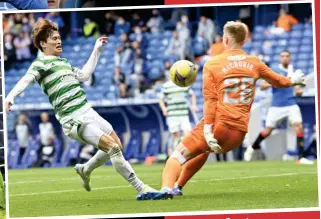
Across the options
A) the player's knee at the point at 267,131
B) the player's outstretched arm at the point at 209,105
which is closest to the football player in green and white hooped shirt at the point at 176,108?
the player's knee at the point at 267,131

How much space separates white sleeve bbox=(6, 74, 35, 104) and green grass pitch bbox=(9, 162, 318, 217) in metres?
1.12

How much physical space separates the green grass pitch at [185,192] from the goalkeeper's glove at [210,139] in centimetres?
50

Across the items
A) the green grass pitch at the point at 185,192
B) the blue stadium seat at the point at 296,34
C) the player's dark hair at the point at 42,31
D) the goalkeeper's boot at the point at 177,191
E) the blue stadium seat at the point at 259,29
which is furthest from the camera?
the blue stadium seat at the point at 259,29

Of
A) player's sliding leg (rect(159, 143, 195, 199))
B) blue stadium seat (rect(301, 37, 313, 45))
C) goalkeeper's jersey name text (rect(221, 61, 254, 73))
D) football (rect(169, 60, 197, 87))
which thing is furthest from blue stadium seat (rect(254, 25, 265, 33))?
player's sliding leg (rect(159, 143, 195, 199))

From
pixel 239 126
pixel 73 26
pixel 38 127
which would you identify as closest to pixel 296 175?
pixel 239 126

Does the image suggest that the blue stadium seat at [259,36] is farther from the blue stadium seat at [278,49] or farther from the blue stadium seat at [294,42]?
the blue stadium seat at [294,42]

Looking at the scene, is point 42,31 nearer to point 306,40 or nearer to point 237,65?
point 237,65

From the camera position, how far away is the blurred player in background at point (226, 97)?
9094 millimetres

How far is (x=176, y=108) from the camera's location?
1430 centimetres

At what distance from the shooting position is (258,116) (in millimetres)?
14383

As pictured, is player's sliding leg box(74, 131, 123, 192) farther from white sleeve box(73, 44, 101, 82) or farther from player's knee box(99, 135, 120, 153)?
white sleeve box(73, 44, 101, 82)

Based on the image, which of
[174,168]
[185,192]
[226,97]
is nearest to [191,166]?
[174,168]

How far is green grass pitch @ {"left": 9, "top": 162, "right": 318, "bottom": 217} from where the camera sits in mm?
9047

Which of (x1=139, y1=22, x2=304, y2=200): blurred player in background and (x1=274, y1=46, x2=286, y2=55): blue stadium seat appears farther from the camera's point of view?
(x1=274, y1=46, x2=286, y2=55): blue stadium seat
